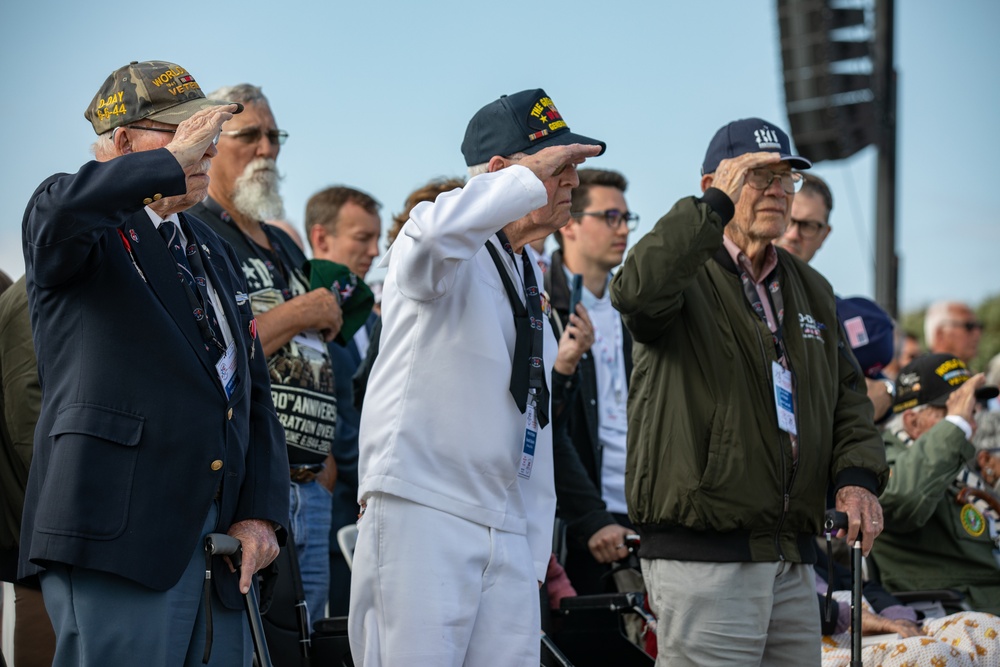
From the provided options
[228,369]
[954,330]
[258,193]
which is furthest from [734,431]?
[954,330]

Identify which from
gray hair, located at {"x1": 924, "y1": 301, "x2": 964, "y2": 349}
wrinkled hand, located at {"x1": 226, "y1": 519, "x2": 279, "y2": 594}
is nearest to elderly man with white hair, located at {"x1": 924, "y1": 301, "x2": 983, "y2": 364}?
gray hair, located at {"x1": 924, "y1": 301, "x2": 964, "y2": 349}

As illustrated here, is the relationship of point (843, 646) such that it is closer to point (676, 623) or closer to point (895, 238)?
point (676, 623)

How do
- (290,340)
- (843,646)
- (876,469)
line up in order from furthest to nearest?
(843,646) < (290,340) < (876,469)

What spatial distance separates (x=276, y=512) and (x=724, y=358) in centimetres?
149

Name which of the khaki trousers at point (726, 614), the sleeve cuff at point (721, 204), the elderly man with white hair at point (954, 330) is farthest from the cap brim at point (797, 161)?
the elderly man with white hair at point (954, 330)

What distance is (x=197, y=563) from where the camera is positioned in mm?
2641

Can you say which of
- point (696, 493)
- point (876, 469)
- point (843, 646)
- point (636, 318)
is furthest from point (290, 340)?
point (843, 646)

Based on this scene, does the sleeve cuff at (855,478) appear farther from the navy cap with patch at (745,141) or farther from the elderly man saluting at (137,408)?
the elderly man saluting at (137,408)

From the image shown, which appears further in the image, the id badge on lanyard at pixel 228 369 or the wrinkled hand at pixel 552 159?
the wrinkled hand at pixel 552 159

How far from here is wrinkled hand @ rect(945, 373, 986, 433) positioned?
5.61 meters

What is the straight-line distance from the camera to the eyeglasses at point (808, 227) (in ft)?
18.9

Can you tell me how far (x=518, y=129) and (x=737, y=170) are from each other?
2.79 ft

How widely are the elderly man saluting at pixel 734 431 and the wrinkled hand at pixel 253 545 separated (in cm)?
121

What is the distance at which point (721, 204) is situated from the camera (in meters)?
3.49
